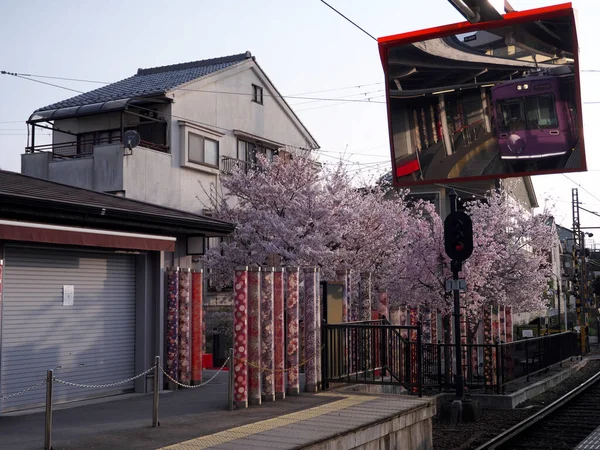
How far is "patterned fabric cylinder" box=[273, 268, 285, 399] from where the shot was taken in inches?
551

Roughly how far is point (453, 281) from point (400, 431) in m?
5.81

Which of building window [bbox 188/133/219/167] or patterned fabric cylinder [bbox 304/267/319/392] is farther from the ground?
building window [bbox 188/133/219/167]

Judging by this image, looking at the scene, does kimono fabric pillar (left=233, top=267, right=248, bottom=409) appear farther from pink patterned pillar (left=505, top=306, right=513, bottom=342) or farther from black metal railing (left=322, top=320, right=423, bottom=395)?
pink patterned pillar (left=505, top=306, right=513, bottom=342)

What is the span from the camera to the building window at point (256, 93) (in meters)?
39.1

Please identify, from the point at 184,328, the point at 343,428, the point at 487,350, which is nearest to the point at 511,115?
the point at 487,350

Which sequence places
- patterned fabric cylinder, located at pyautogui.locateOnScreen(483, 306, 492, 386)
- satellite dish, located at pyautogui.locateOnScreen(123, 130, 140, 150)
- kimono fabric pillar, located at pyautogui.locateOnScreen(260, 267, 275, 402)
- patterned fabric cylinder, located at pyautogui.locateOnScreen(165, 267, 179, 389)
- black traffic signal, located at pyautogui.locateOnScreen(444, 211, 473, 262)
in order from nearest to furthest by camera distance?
1. kimono fabric pillar, located at pyautogui.locateOnScreen(260, 267, 275, 402)
2. patterned fabric cylinder, located at pyautogui.locateOnScreen(165, 267, 179, 389)
3. black traffic signal, located at pyautogui.locateOnScreen(444, 211, 473, 262)
4. patterned fabric cylinder, located at pyautogui.locateOnScreen(483, 306, 492, 386)
5. satellite dish, located at pyautogui.locateOnScreen(123, 130, 140, 150)

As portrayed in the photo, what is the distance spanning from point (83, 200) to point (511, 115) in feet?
30.7

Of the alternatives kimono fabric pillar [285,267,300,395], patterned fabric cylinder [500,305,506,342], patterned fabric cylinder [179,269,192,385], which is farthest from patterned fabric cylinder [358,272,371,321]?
patterned fabric cylinder [500,305,506,342]

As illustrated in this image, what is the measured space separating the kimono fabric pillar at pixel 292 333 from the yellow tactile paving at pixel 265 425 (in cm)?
107

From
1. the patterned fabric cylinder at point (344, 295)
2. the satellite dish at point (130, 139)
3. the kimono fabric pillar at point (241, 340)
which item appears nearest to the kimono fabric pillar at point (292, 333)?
the kimono fabric pillar at point (241, 340)

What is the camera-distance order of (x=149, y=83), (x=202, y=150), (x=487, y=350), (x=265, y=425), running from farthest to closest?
1. (x=149, y=83)
2. (x=202, y=150)
3. (x=487, y=350)
4. (x=265, y=425)

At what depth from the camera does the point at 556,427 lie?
17.4 metres

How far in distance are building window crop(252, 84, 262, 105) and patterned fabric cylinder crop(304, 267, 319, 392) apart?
992 inches

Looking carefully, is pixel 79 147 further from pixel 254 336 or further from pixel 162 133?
pixel 254 336
